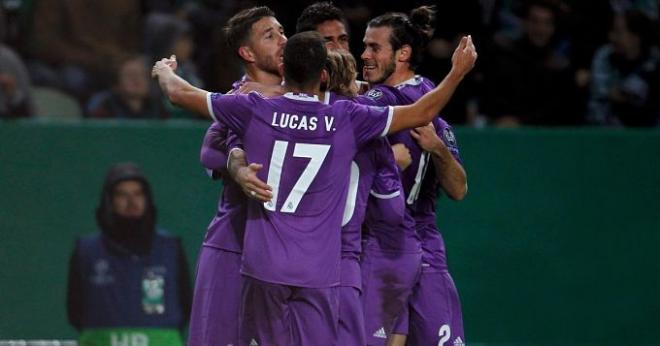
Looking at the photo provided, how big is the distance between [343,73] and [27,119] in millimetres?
4315

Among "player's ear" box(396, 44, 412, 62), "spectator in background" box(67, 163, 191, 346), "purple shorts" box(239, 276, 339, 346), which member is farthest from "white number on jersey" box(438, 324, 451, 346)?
"spectator in background" box(67, 163, 191, 346)

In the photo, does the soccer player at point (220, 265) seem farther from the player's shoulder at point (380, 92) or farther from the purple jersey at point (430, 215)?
the purple jersey at point (430, 215)

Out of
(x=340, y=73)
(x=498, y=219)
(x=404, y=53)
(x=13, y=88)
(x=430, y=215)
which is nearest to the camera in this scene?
(x=340, y=73)

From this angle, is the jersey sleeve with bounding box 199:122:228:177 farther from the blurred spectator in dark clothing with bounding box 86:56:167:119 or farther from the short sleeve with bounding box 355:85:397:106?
the blurred spectator in dark clothing with bounding box 86:56:167:119

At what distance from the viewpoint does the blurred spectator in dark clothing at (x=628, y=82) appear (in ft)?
37.5

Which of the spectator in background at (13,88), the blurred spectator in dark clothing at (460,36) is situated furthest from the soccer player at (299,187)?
the blurred spectator in dark clothing at (460,36)

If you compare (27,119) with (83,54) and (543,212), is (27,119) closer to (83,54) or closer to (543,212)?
(83,54)

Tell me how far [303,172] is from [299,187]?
7 centimetres

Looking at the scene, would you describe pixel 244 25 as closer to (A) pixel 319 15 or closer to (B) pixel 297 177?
(A) pixel 319 15

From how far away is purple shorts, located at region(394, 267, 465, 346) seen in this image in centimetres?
756

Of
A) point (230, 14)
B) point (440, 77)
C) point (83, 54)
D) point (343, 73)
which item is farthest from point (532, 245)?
point (343, 73)

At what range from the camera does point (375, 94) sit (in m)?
7.28

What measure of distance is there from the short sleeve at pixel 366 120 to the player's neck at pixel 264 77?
80cm

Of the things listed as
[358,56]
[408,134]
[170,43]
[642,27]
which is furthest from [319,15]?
[642,27]
